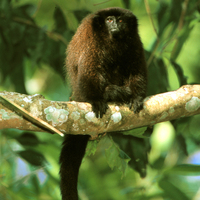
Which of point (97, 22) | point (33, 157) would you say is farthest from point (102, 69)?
point (33, 157)

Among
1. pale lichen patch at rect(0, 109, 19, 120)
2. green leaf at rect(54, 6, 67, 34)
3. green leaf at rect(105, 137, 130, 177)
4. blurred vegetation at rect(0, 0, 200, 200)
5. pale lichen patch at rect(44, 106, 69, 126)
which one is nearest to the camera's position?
pale lichen patch at rect(0, 109, 19, 120)

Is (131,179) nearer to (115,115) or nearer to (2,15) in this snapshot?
(115,115)

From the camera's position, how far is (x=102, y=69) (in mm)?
2631

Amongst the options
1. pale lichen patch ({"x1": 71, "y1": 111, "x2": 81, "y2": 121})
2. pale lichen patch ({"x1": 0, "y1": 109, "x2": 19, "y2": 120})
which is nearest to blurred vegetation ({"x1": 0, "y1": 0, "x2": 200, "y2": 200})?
pale lichen patch ({"x1": 71, "y1": 111, "x2": 81, "y2": 121})

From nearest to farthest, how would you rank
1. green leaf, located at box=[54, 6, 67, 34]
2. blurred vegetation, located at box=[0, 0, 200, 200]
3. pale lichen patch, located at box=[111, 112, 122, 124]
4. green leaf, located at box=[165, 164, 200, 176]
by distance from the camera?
pale lichen patch, located at box=[111, 112, 122, 124] < green leaf, located at box=[165, 164, 200, 176] < blurred vegetation, located at box=[0, 0, 200, 200] < green leaf, located at box=[54, 6, 67, 34]

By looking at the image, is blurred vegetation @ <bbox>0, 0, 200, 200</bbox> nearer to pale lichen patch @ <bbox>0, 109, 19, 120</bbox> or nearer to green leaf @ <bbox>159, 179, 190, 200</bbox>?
green leaf @ <bbox>159, 179, 190, 200</bbox>

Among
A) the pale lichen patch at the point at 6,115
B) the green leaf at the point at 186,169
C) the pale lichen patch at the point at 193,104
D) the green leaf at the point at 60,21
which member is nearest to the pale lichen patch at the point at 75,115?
the pale lichen patch at the point at 6,115

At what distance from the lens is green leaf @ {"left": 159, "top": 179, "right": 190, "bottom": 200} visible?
108 inches

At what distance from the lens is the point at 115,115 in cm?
219

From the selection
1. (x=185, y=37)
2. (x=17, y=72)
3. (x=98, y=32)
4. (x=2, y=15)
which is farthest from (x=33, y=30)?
(x=185, y=37)

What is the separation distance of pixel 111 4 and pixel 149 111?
322 centimetres

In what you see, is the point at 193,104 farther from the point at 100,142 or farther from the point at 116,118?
the point at 100,142

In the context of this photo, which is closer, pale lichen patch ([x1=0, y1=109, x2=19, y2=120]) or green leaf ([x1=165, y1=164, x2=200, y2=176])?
pale lichen patch ([x1=0, y1=109, x2=19, y2=120])

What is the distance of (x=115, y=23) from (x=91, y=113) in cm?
118
